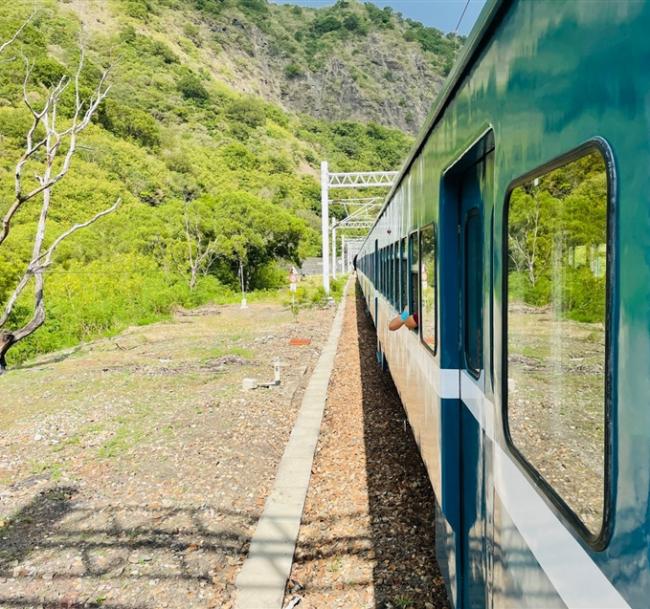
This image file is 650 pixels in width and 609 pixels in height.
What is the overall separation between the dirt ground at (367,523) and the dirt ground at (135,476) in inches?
21.6

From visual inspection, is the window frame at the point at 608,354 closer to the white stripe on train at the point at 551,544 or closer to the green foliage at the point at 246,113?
the white stripe on train at the point at 551,544

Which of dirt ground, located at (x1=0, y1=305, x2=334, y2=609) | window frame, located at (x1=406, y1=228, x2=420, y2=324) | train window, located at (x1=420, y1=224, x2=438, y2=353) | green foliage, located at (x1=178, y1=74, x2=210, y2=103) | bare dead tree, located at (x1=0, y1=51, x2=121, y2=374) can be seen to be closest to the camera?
train window, located at (x1=420, y1=224, x2=438, y2=353)

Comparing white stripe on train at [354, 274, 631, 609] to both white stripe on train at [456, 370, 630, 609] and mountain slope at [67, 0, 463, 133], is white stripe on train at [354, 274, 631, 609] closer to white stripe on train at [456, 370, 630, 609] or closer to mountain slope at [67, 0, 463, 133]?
white stripe on train at [456, 370, 630, 609]

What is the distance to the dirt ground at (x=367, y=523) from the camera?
3.90m

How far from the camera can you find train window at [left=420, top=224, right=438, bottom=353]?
3566 millimetres

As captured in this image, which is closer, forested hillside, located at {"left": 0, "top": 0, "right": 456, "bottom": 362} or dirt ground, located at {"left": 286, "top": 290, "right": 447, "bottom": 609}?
dirt ground, located at {"left": 286, "top": 290, "right": 447, "bottom": 609}

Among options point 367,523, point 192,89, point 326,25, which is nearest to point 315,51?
point 326,25

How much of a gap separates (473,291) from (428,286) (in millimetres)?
874

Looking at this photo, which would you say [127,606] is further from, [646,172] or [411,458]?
[646,172]

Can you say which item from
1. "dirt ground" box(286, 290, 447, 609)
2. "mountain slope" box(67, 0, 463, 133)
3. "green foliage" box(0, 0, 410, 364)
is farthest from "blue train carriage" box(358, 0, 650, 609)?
"mountain slope" box(67, 0, 463, 133)

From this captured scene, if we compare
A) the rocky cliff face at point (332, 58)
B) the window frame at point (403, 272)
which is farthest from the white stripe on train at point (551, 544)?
the rocky cliff face at point (332, 58)

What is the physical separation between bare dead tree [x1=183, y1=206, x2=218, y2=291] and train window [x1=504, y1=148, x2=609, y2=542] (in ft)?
86.5

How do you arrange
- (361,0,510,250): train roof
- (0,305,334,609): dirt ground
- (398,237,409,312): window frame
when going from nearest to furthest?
(361,0,510,250): train roof → (0,305,334,609): dirt ground → (398,237,409,312): window frame

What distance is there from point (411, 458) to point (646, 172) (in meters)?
5.51
